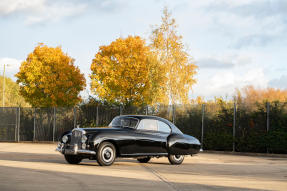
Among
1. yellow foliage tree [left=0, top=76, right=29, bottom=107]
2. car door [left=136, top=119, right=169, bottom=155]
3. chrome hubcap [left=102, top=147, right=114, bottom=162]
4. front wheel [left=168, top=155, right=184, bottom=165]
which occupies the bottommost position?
front wheel [left=168, top=155, right=184, bottom=165]

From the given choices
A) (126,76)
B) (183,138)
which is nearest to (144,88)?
(126,76)

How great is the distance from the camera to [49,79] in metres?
44.3

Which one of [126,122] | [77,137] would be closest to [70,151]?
[77,137]

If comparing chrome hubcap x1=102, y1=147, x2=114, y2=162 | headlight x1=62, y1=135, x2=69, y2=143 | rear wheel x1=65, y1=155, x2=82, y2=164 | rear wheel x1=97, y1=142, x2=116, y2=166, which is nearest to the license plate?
headlight x1=62, y1=135, x2=69, y2=143

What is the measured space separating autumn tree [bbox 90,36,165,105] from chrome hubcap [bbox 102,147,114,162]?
2596cm

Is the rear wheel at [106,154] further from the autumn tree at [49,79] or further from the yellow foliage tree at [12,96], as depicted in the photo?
the yellow foliage tree at [12,96]

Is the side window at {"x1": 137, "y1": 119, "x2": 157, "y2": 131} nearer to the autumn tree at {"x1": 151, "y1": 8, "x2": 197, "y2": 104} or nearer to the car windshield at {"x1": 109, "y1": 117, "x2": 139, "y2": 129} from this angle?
the car windshield at {"x1": 109, "y1": 117, "x2": 139, "y2": 129}

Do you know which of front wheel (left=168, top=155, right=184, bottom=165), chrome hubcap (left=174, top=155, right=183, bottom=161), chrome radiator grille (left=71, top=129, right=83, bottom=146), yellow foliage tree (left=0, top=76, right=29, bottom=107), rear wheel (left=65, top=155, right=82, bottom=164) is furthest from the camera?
yellow foliage tree (left=0, top=76, right=29, bottom=107)

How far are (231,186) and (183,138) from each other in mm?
6186

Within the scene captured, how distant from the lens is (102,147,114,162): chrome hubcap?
1423 cm

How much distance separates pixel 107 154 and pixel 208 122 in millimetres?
12650

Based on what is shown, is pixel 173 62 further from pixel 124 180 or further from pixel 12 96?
pixel 12 96

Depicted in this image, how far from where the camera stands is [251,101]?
25.4 metres

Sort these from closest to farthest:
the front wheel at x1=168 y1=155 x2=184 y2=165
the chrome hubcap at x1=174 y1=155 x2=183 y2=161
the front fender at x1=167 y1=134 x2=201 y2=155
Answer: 1. the front fender at x1=167 y1=134 x2=201 y2=155
2. the front wheel at x1=168 y1=155 x2=184 y2=165
3. the chrome hubcap at x1=174 y1=155 x2=183 y2=161
